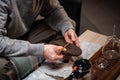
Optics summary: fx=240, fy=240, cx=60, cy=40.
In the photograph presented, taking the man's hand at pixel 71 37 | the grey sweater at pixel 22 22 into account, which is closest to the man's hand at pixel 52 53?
the grey sweater at pixel 22 22

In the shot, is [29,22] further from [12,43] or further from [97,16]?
[97,16]

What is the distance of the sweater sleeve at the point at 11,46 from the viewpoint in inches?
43.0

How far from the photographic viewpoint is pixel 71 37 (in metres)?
1.28

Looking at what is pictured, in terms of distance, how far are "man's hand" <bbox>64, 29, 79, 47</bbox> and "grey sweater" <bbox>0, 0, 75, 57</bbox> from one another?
1.1 inches

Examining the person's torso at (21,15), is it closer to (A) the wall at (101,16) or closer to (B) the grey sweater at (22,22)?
Answer: (B) the grey sweater at (22,22)

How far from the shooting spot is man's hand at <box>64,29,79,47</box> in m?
1.27

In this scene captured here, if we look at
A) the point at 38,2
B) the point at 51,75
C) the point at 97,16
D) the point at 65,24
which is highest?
the point at 38,2

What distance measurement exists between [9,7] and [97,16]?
133cm

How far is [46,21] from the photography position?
1.43 meters

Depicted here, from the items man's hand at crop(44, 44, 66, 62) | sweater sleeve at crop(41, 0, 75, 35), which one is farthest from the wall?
man's hand at crop(44, 44, 66, 62)

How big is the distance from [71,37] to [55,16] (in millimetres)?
194

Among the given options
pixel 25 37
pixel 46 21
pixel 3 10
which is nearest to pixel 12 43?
pixel 3 10

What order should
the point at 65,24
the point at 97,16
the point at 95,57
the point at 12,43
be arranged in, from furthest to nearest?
the point at 97,16 → the point at 65,24 → the point at 95,57 → the point at 12,43

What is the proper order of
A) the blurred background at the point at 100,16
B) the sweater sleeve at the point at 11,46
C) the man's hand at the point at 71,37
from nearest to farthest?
the sweater sleeve at the point at 11,46, the man's hand at the point at 71,37, the blurred background at the point at 100,16
